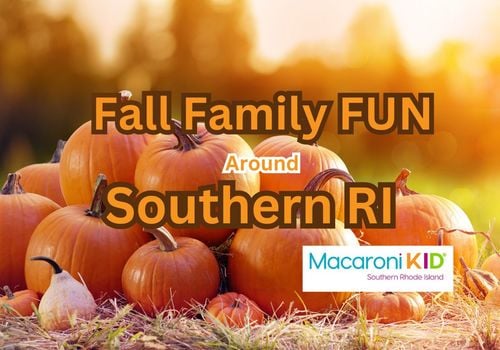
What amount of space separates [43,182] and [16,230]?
48 centimetres

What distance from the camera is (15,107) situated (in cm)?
350

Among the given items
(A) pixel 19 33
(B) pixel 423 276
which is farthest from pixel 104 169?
(B) pixel 423 276

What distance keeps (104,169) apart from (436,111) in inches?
45.3

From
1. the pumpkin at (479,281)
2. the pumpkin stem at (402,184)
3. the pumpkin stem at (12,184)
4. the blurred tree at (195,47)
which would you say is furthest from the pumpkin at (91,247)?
the pumpkin at (479,281)

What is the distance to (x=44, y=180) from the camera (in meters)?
3.82

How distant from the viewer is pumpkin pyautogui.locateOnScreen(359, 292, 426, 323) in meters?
2.98

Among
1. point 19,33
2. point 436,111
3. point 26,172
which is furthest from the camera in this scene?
point 26,172

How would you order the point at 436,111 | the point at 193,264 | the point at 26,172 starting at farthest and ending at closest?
the point at 26,172
the point at 436,111
the point at 193,264

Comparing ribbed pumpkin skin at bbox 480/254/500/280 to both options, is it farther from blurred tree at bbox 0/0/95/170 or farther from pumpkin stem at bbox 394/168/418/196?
blurred tree at bbox 0/0/95/170

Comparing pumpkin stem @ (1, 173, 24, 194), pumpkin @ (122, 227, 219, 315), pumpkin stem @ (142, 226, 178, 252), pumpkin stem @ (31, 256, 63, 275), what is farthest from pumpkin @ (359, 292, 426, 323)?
pumpkin stem @ (1, 173, 24, 194)

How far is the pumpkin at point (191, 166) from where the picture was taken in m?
3.10

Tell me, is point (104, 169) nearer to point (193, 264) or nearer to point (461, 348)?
point (193, 264)

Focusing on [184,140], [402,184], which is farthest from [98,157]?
[402,184]

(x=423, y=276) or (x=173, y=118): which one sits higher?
(x=173, y=118)
